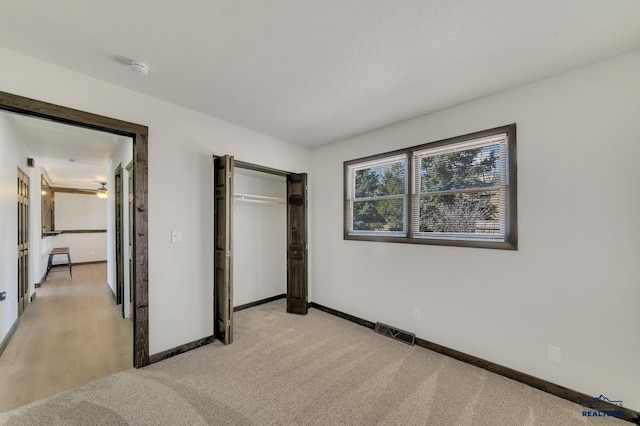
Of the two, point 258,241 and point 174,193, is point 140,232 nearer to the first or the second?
point 174,193

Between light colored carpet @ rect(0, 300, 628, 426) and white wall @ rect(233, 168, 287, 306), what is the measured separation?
144 cm

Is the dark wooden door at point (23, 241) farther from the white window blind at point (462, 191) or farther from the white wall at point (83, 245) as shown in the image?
the white window blind at point (462, 191)

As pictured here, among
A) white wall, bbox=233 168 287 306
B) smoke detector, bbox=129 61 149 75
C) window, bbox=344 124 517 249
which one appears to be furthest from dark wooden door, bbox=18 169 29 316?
window, bbox=344 124 517 249

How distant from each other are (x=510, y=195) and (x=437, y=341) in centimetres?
170

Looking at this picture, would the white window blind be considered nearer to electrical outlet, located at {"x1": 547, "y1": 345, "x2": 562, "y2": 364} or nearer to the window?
the window

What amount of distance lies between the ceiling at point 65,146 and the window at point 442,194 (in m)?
3.18

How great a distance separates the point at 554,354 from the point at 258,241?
12.8ft

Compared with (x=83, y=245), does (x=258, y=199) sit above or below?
above

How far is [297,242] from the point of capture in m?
3.99

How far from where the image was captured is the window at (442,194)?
246 centimetres

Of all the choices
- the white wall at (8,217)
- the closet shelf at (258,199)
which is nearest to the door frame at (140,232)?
the closet shelf at (258,199)

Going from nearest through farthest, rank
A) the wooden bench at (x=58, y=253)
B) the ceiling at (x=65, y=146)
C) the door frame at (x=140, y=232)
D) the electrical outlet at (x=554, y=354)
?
the electrical outlet at (x=554, y=354) → the door frame at (x=140, y=232) → the ceiling at (x=65, y=146) → the wooden bench at (x=58, y=253)

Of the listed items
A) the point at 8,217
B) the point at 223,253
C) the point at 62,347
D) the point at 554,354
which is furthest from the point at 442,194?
the point at 8,217

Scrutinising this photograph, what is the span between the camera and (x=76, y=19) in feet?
5.16
